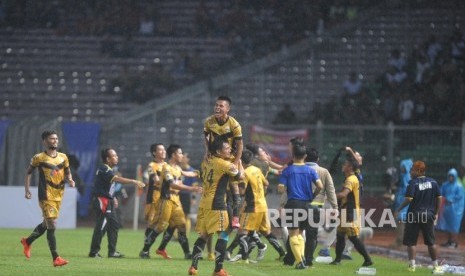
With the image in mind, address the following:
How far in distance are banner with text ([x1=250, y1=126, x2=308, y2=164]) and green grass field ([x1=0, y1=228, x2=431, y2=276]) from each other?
8.48 metres

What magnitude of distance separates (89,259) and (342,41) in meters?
20.5

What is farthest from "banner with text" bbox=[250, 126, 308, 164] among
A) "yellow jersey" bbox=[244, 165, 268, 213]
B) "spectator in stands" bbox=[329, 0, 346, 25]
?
"yellow jersey" bbox=[244, 165, 268, 213]

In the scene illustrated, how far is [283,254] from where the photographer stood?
72.4 feet

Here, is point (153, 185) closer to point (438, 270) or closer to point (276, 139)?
point (438, 270)

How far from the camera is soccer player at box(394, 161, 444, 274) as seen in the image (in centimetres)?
2005

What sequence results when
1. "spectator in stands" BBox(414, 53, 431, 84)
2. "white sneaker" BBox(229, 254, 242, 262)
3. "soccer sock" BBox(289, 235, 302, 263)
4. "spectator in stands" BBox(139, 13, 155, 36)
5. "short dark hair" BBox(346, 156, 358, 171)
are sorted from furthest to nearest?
"spectator in stands" BBox(139, 13, 155, 36) < "spectator in stands" BBox(414, 53, 431, 84) < "white sneaker" BBox(229, 254, 242, 262) < "short dark hair" BBox(346, 156, 358, 171) < "soccer sock" BBox(289, 235, 302, 263)

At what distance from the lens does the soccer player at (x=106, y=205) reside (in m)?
22.1

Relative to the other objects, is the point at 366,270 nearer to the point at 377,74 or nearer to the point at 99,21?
the point at 377,74

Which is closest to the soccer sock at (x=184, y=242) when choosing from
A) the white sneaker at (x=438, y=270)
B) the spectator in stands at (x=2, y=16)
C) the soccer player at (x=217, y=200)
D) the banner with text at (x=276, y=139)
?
the soccer player at (x=217, y=200)

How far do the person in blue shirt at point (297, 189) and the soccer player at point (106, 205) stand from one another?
12.8ft

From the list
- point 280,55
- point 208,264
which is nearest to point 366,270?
point 208,264

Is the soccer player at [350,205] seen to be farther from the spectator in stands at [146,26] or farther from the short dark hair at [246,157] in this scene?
the spectator in stands at [146,26]

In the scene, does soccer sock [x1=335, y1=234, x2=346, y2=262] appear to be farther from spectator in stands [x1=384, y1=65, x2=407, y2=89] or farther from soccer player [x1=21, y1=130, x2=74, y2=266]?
spectator in stands [x1=384, y1=65, x2=407, y2=89]

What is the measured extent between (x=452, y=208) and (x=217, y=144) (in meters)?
13.0
